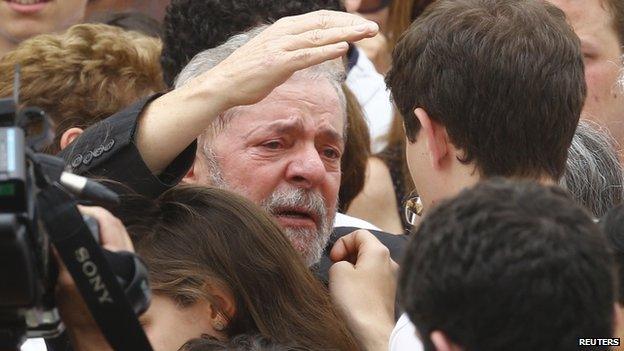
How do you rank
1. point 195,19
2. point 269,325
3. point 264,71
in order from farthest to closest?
point 195,19
point 264,71
point 269,325

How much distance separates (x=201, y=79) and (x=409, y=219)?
0.70m

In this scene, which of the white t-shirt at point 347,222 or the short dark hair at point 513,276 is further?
the white t-shirt at point 347,222

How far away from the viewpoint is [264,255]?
2830mm

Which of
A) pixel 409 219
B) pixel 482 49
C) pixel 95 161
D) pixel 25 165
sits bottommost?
pixel 409 219

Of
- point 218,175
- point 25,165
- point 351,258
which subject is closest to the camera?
point 25,165

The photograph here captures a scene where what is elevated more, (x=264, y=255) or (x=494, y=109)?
(x=494, y=109)

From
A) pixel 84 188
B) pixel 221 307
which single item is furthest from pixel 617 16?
pixel 84 188

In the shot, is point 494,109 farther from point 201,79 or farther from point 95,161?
point 95,161

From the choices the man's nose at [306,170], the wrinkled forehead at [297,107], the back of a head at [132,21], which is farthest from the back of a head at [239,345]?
the back of a head at [132,21]

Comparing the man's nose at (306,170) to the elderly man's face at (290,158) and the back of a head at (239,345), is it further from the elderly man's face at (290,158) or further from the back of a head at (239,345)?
the back of a head at (239,345)

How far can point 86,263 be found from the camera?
202 centimetres

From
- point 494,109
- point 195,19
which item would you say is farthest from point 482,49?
point 195,19

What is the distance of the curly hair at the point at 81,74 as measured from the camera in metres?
3.68

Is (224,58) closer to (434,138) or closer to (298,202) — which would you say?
(298,202)
